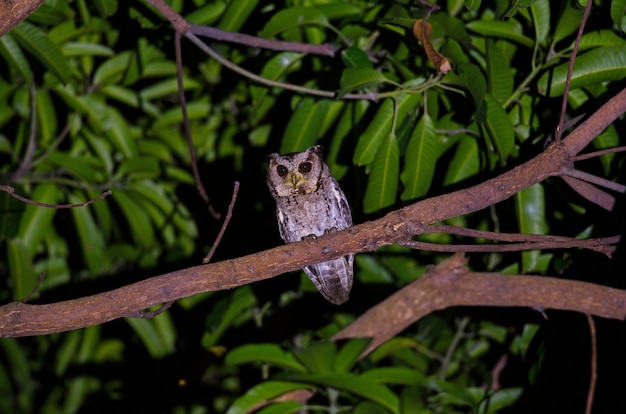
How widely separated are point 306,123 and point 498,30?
3.14ft

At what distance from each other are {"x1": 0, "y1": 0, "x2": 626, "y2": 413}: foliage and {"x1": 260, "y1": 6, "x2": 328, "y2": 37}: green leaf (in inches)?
0.4

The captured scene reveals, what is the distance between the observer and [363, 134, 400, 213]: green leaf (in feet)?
8.84

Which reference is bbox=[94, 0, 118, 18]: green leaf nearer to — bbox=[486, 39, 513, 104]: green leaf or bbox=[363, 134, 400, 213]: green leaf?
bbox=[363, 134, 400, 213]: green leaf

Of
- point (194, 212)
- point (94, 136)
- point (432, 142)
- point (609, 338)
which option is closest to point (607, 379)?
point (609, 338)

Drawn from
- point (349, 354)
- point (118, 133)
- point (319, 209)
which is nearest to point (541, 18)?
point (319, 209)

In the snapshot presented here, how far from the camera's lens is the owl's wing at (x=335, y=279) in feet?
10.5

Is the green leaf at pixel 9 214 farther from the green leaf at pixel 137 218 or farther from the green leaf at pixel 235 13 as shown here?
the green leaf at pixel 235 13

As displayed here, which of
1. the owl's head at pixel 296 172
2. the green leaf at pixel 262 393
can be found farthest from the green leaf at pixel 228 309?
the owl's head at pixel 296 172

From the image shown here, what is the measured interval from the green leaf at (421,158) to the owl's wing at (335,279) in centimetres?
61

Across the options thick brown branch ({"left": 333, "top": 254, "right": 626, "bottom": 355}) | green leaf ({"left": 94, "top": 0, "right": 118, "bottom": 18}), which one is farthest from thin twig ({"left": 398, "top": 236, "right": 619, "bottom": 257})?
green leaf ({"left": 94, "top": 0, "right": 118, "bottom": 18})

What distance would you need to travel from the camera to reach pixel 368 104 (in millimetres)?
3125

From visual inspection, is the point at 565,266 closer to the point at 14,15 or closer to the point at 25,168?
the point at 14,15

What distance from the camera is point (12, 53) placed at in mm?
3031

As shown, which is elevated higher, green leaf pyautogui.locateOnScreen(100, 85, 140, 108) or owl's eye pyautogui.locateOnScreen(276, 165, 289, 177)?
green leaf pyautogui.locateOnScreen(100, 85, 140, 108)
